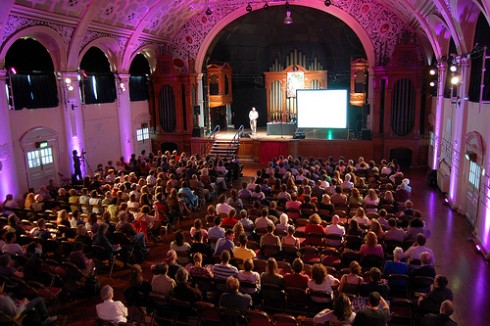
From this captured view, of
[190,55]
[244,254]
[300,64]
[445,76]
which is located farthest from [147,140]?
[244,254]

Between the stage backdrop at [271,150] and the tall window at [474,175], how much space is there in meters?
9.80

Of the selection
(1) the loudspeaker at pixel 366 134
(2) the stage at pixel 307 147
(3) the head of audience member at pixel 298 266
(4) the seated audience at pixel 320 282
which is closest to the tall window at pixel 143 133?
(2) the stage at pixel 307 147

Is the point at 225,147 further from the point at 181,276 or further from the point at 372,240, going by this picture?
the point at 181,276

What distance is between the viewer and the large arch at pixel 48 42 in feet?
42.8

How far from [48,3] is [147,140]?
10.2 m

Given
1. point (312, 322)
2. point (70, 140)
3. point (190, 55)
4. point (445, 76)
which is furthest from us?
point (190, 55)

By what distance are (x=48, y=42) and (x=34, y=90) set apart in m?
1.88

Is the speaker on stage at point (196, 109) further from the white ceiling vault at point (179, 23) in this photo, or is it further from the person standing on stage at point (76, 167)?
the person standing on stage at point (76, 167)

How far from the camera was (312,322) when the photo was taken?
17.5ft

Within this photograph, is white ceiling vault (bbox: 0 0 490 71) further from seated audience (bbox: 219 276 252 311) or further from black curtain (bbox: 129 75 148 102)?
seated audience (bbox: 219 276 252 311)

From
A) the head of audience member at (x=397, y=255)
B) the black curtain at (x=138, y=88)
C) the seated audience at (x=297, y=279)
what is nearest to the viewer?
the seated audience at (x=297, y=279)

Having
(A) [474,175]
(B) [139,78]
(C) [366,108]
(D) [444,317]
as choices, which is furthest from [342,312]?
(B) [139,78]

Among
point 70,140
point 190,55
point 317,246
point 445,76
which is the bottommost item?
point 317,246

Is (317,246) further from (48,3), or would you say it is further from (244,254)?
(48,3)
